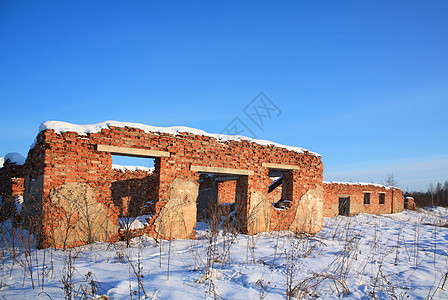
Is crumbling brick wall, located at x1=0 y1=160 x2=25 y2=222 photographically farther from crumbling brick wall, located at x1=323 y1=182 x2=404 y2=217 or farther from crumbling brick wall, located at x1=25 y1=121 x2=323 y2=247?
crumbling brick wall, located at x1=323 y1=182 x2=404 y2=217

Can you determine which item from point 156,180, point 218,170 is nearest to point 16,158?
point 156,180

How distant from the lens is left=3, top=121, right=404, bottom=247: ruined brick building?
5832mm

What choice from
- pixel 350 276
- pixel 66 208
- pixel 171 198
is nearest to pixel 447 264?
pixel 350 276

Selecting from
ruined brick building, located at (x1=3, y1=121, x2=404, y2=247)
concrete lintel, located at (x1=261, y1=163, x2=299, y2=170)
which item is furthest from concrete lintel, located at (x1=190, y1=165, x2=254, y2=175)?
concrete lintel, located at (x1=261, y1=163, x2=299, y2=170)

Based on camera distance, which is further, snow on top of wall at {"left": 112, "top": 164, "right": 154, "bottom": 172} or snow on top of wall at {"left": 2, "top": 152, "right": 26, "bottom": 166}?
snow on top of wall at {"left": 112, "top": 164, "right": 154, "bottom": 172}

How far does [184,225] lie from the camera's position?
7359 mm

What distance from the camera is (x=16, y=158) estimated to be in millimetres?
10453

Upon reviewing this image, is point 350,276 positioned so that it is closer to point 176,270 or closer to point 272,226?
point 176,270

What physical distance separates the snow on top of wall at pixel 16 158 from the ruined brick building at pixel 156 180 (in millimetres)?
3418

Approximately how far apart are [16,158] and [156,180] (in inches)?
266

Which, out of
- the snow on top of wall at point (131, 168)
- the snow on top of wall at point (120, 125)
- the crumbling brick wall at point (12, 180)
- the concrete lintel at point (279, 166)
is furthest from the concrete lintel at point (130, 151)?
the snow on top of wall at point (131, 168)

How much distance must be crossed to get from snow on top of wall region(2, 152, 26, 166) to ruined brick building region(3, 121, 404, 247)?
11.2 ft

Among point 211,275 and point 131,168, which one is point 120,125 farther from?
point 131,168

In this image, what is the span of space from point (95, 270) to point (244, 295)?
84.4 inches
